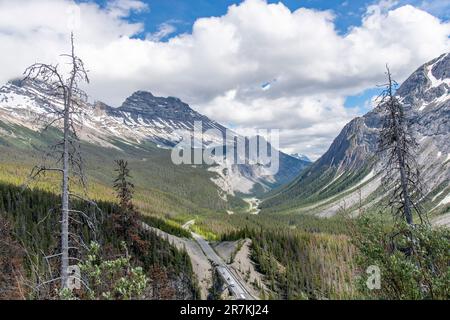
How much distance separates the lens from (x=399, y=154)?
955 inches

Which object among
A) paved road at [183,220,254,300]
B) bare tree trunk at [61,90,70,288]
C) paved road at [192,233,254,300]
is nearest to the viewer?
bare tree trunk at [61,90,70,288]

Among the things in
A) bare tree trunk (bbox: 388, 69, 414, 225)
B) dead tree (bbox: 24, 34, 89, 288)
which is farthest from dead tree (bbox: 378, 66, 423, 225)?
dead tree (bbox: 24, 34, 89, 288)

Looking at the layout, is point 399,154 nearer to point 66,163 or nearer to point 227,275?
point 66,163

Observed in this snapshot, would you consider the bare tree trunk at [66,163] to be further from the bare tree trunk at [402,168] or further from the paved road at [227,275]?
the paved road at [227,275]

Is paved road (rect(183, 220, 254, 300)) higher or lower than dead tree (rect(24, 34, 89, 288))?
lower

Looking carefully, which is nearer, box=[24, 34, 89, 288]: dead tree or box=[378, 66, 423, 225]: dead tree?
box=[24, 34, 89, 288]: dead tree

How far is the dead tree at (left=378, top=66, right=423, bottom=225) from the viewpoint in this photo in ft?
78.8

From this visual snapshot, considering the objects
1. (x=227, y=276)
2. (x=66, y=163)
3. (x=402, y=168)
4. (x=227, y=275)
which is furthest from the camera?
(x=227, y=275)

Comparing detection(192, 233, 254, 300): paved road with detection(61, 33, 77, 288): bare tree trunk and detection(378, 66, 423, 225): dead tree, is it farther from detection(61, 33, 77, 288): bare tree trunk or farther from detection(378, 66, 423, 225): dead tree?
detection(61, 33, 77, 288): bare tree trunk

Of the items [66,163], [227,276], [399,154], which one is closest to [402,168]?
[399,154]

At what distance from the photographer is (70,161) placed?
16.2 m
